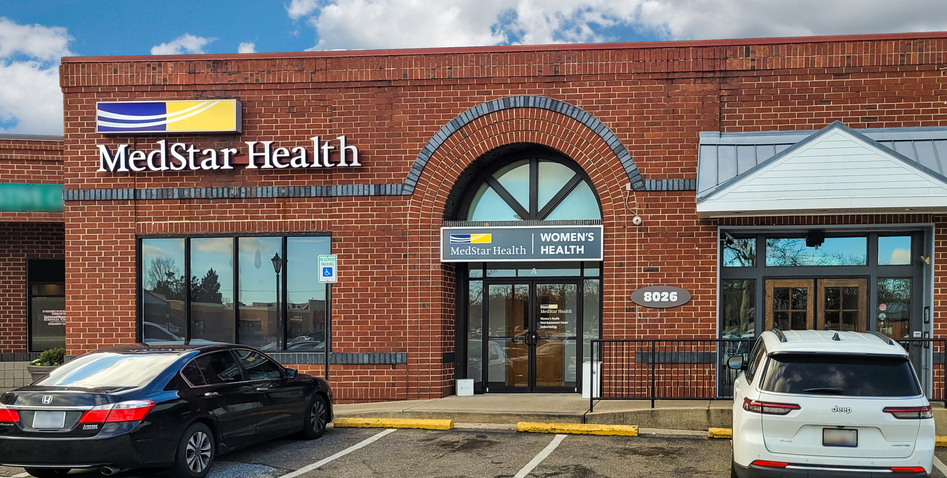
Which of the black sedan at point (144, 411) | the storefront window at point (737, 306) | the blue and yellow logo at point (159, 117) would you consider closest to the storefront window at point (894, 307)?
the storefront window at point (737, 306)

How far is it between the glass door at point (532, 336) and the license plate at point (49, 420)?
26.8 feet

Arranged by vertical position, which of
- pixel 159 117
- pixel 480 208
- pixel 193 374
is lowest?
pixel 193 374

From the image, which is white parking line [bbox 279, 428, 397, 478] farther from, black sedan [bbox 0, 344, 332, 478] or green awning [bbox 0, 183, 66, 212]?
green awning [bbox 0, 183, 66, 212]

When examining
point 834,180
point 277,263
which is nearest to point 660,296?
point 834,180

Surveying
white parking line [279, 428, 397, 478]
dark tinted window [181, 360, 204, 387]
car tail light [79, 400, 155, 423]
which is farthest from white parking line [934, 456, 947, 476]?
car tail light [79, 400, 155, 423]

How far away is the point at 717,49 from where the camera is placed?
46.1 ft

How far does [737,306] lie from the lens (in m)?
14.3

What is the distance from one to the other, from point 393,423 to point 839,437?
659 cm

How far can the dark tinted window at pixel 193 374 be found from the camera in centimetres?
923

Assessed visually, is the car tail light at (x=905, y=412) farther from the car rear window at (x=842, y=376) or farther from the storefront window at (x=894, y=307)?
the storefront window at (x=894, y=307)

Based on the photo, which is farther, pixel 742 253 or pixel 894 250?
pixel 742 253

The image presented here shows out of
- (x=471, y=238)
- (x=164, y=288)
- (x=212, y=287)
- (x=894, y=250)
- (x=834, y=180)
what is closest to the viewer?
(x=834, y=180)

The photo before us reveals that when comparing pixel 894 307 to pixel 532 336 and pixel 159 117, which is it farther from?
pixel 159 117

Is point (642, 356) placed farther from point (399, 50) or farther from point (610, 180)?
point (399, 50)
